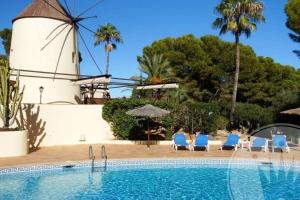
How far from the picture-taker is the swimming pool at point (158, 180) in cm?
1053

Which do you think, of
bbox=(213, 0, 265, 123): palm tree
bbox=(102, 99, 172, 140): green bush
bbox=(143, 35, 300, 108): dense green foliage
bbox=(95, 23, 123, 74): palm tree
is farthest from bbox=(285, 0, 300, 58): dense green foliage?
bbox=(95, 23, 123, 74): palm tree

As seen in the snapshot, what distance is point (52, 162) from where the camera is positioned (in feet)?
43.6

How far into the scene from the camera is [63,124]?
19234 mm

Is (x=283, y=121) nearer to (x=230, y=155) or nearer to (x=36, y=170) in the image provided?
(x=230, y=155)

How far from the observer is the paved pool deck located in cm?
1411

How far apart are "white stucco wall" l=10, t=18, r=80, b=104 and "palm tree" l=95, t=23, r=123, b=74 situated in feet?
77.0

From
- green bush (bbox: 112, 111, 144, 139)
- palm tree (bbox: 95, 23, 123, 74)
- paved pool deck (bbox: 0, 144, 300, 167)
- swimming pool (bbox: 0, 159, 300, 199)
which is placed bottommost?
swimming pool (bbox: 0, 159, 300, 199)

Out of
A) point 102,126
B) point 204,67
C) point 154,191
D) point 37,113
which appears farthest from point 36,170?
point 204,67

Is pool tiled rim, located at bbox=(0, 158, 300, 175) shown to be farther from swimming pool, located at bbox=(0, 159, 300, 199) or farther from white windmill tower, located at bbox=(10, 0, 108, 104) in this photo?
white windmill tower, located at bbox=(10, 0, 108, 104)

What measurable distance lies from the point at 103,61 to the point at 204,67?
57.7ft

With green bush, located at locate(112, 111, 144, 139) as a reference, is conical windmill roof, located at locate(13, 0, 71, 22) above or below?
above

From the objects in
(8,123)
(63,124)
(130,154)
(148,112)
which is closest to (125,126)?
(148,112)

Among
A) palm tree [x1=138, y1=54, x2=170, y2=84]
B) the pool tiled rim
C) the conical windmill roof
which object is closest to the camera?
the pool tiled rim

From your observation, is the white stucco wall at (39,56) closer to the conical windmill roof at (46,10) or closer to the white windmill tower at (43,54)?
the white windmill tower at (43,54)
